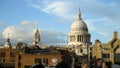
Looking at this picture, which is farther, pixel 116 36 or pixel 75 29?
pixel 75 29

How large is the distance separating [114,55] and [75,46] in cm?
7299

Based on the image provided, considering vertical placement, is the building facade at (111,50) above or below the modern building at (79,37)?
below

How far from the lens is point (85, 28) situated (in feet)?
540

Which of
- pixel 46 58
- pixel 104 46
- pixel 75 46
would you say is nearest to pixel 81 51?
pixel 75 46

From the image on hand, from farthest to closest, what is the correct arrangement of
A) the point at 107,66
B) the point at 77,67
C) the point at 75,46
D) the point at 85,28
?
the point at 85,28
the point at 75,46
the point at 77,67
the point at 107,66

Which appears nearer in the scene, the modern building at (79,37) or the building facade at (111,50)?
the building facade at (111,50)

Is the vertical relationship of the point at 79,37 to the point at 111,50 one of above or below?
above

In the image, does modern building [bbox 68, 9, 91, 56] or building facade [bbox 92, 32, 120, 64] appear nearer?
building facade [bbox 92, 32, 120, 64]

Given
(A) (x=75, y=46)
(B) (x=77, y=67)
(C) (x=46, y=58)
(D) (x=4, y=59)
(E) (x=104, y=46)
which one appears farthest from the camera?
(A) (x=75, y=46)

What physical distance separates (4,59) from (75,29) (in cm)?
8552

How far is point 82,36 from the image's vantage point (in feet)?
525

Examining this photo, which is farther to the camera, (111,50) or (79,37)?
(79,37)

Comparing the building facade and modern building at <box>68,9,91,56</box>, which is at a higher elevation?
modern building at <box>68,9,91,56</box>

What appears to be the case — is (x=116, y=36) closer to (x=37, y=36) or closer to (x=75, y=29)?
(x=75, y=29)
